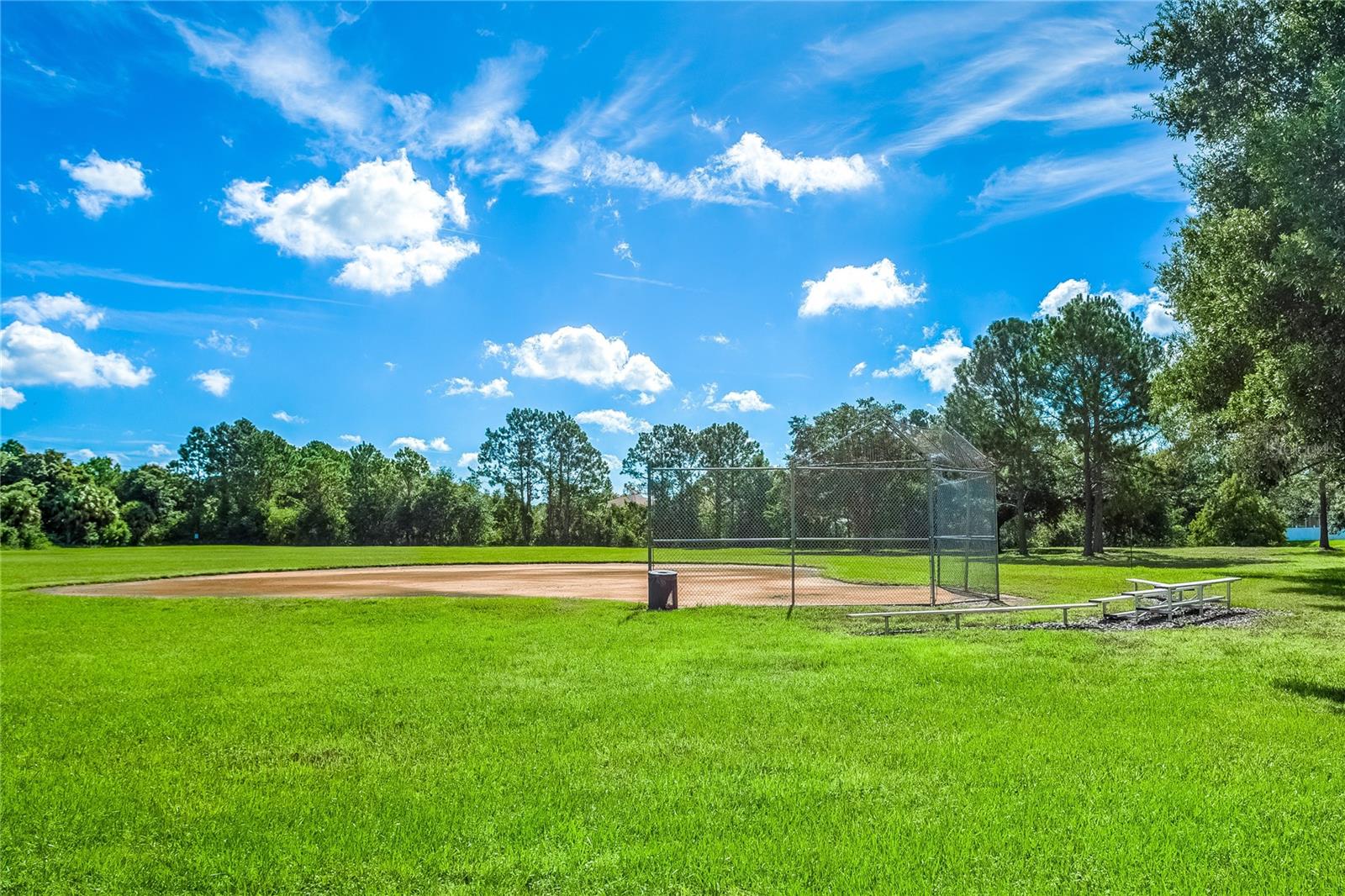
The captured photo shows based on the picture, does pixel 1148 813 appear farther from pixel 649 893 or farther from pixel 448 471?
pixel 448 471

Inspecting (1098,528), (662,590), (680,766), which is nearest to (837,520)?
(662,590)

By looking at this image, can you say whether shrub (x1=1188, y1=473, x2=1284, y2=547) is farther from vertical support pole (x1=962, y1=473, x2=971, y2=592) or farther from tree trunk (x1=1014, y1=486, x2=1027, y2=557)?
vertical support pole (x1=962, y1=473, x2=971, y2=592)

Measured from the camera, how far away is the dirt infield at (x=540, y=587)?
17.3m

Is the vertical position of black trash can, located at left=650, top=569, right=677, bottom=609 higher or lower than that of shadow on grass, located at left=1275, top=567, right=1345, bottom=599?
higher

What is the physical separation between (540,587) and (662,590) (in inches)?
268

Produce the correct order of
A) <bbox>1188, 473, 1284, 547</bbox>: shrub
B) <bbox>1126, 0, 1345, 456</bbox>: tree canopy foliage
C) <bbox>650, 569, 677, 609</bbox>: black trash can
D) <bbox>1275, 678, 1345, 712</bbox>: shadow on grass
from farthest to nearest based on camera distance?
<bbox>1188, 473, 1284, 547</bbox>: shrub → <bbox>650, 569, 677, 609</bbox>: black trash can → <bbox>1126, 0, 1345, 456</bbox>: tree canopy foliage → <bbox>1275, 678, 1345, 712</bbox>: shadow on grass

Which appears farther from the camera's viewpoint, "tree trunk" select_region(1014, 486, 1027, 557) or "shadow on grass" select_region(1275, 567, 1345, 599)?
"tree trunk" select_region(1014, 486, 1027, 557)

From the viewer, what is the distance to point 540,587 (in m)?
20.7

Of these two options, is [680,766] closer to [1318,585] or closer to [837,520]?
[837,520]

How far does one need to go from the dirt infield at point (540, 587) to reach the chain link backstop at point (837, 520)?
17 centimetres

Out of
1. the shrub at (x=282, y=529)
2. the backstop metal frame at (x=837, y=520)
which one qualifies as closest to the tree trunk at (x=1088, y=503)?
the backstop metal frame at (x=837, y=520)

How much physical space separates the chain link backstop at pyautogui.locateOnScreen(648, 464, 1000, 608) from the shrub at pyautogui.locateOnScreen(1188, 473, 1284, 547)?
3954 centimetres

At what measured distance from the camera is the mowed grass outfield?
402 centimetres

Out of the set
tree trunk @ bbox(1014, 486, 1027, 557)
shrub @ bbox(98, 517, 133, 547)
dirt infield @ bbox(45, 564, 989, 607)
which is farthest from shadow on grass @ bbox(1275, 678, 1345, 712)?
shrub @ bbox(98, 517, 133, 547)
